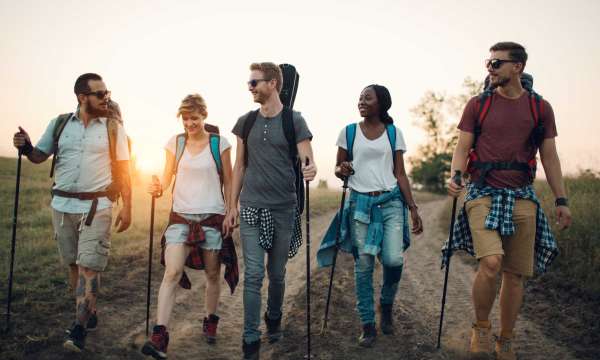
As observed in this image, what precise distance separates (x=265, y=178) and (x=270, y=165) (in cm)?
14

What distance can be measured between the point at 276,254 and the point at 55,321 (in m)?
2.70

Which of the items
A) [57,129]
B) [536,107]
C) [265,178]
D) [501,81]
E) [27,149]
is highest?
[501,81]

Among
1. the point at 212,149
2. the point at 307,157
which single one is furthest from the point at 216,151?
the point at 307,157

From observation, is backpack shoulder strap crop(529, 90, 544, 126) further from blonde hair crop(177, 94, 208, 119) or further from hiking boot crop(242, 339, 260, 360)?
hiking boot crop(242, 339, 260, 360)

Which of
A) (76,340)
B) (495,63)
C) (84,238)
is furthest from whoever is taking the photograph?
(84,238)

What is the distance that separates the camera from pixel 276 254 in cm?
524

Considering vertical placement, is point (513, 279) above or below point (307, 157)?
below

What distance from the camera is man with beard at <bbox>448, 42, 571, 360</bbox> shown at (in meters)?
4.62

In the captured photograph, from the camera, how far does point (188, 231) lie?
5.13 meters

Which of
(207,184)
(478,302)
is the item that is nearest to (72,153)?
(207,184)

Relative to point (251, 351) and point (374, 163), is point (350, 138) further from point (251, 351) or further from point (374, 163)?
point (251, 351)

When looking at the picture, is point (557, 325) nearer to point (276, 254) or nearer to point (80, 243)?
point (276, 254)

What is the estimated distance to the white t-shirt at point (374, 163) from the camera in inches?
216

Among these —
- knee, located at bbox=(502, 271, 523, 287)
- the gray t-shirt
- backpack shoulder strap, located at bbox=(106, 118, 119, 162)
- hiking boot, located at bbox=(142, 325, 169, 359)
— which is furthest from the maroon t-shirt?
backpack shoulder strap, located at bbox=(106, 118, 119, 162)
